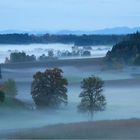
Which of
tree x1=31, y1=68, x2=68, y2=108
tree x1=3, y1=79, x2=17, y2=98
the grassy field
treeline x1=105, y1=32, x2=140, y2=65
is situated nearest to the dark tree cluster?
tree x1=31, y1=68, x2=68, y2=108

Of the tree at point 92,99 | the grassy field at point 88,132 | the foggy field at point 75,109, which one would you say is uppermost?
the grassy field at point 88,132

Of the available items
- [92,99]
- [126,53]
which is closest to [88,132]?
[92,99]

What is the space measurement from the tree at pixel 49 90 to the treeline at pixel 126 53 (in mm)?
49909

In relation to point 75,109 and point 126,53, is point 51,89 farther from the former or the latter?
point 126,53

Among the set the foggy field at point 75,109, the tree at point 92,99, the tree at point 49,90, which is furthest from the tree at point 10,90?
the tree at point 92,99

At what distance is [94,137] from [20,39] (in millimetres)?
179710

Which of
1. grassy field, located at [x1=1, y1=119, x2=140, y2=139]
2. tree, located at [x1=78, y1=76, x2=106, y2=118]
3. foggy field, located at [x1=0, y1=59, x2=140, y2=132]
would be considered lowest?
foggy field, located at [x1=0, y1=59, x2=140, y2=132]

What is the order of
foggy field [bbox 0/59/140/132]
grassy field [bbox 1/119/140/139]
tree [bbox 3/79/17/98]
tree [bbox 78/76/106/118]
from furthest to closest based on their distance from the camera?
tree [bbox 3/79/17/98]
tree [bbox 78/76/106/118]
foggy field [bbox 0/59/140/132]
grassy field [bbox 1/119/140/139]

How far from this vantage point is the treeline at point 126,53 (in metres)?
95.9

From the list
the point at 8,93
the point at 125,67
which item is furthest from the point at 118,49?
the point at 8,93

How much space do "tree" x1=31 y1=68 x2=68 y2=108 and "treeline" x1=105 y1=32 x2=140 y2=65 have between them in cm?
4991

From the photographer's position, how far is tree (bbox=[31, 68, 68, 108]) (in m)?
41.7

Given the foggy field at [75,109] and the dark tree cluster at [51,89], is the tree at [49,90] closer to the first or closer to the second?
the dark tree cluster at [51,89]

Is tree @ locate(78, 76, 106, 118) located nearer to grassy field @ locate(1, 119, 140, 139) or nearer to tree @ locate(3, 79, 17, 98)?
tree @ locate(3, 79, 17, 98)
